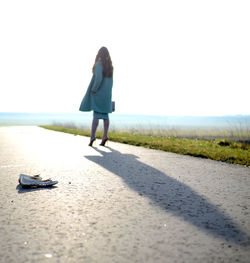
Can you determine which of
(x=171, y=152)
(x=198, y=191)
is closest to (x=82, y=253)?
(x=198, y=191)

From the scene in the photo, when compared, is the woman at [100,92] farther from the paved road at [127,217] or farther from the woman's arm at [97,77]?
the paved road at [127,217]

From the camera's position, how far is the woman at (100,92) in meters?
8.41

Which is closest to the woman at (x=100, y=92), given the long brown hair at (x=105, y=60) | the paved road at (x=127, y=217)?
the long brown hair at (x=105, y=60)

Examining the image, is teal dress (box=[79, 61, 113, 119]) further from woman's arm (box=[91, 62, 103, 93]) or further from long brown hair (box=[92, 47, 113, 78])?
long brown hair (box=[92, 47, 113, 78])

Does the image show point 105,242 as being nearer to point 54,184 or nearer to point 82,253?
point 82,253

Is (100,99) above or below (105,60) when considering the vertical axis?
below

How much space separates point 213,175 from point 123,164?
1.53 m

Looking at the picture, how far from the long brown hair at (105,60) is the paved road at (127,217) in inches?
169

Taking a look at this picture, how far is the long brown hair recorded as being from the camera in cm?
838

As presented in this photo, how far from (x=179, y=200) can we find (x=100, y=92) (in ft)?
19.5

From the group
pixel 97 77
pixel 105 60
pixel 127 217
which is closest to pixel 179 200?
pixel 127 217

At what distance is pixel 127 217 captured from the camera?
2.65 meters

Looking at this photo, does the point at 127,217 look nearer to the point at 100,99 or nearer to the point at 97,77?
the point at 97,77

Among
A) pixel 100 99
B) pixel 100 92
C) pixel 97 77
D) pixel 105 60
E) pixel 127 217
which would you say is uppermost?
pixel 105 60
